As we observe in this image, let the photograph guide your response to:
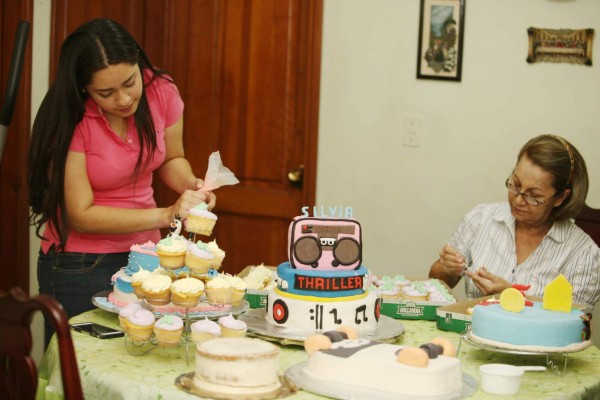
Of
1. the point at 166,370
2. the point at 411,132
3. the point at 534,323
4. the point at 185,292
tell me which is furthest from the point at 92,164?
the point at 411,132

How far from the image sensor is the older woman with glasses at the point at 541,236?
2.95m

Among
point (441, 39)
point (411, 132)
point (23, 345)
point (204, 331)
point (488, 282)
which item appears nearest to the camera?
point (23, 345)

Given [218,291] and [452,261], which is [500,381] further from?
[452,261]

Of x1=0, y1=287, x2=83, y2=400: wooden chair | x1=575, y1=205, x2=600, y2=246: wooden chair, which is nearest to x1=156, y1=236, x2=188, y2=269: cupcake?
x1=0, y1=287, x2=83, y2=400: wooden chair

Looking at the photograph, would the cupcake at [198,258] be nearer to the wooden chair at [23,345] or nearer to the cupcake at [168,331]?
the cupcake at [168,331]

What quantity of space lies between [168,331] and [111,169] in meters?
0.85

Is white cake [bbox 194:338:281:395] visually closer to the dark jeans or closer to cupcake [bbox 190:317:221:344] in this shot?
cupcake [bbox 190:317:221:344]

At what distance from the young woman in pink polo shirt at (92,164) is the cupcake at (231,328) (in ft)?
1.86

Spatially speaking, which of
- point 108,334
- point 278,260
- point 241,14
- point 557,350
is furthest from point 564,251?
point 241,14

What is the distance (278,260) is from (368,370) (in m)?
2.89

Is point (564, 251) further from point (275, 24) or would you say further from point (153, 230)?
point (275, 24)

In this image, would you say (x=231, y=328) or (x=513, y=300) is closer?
(x=231, y=328)

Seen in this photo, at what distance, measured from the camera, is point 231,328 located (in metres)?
1.99

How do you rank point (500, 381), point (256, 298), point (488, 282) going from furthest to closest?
point (488, 282) < point (256, 298) < point (500, 381)
